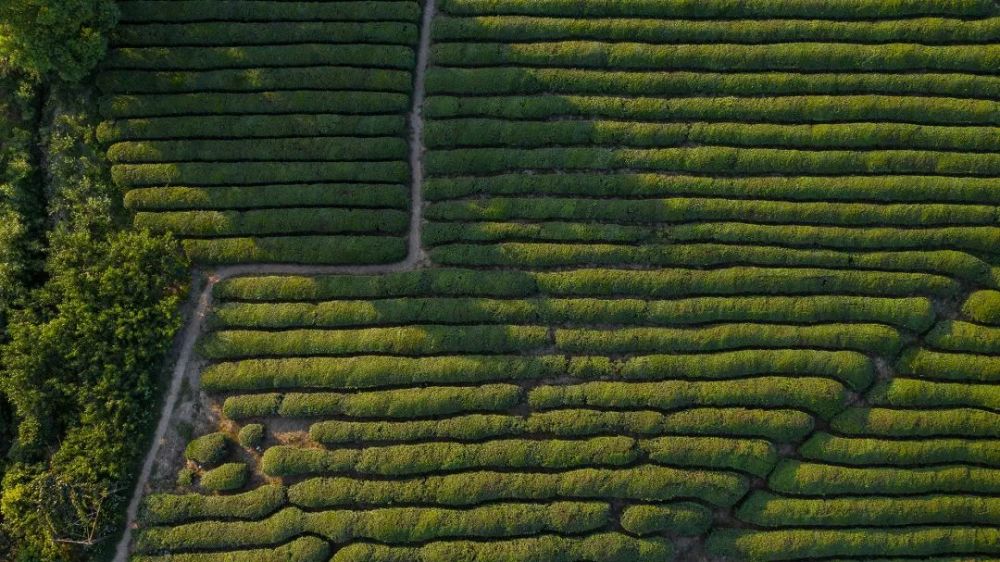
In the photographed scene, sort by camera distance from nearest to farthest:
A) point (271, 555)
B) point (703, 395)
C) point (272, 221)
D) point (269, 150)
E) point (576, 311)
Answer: point (271, 555)
point (703, 395)
point (576, 311)
point (272, 221)
point (269, 150)

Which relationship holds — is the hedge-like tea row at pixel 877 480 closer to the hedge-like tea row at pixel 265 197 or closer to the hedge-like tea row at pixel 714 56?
the hedge-like tea row at pixel 714 56

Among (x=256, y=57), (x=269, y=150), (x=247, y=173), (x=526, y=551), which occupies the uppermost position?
(x=256, y=57)

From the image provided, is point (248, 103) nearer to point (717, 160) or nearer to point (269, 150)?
point (269, 150)

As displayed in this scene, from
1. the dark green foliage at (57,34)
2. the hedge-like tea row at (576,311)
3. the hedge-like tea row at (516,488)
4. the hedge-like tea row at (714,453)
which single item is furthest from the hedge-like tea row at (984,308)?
the dark green foliage at (57,34)

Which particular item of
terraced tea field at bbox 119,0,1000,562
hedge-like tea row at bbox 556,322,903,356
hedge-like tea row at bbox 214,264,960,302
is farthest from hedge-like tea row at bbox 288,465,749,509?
hedge-like tea row at bbox 214,264,960,302

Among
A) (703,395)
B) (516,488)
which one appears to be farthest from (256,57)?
(703,395)

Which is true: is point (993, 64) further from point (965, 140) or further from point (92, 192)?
point (92, 192)

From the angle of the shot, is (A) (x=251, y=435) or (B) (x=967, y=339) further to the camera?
(B) (x=967, y=339)

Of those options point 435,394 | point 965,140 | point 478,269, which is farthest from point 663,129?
point 435,394
